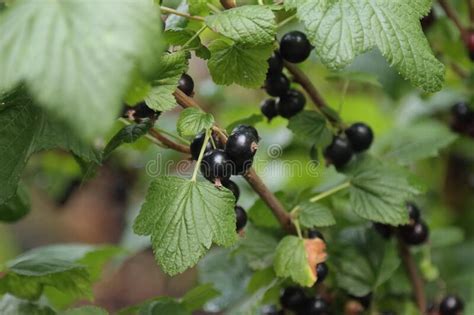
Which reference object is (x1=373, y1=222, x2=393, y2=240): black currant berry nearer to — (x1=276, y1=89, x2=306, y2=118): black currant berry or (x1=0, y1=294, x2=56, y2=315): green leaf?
(x1=276, y1=89, x2=306, y2=118): black currant berry

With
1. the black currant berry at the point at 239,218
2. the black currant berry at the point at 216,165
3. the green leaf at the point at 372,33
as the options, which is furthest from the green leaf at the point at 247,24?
the black currant berry at the point at 239,218

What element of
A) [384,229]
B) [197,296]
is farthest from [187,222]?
[384,229]

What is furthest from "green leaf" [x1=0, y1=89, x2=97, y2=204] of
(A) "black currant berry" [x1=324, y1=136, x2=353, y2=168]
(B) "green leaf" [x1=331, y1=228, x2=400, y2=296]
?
(B) "green leaf" [x1=331, y1=228, x2=400, y2=296]

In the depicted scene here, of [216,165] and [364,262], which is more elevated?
[216,165]

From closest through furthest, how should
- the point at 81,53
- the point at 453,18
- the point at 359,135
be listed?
the point at 81,53
the point at 359,135
the point at 453,18

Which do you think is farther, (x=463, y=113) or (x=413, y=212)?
(x=463, y=113)

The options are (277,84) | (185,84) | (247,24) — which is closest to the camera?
(247,24)

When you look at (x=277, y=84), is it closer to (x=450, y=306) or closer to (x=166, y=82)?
(x=166, y=82)
